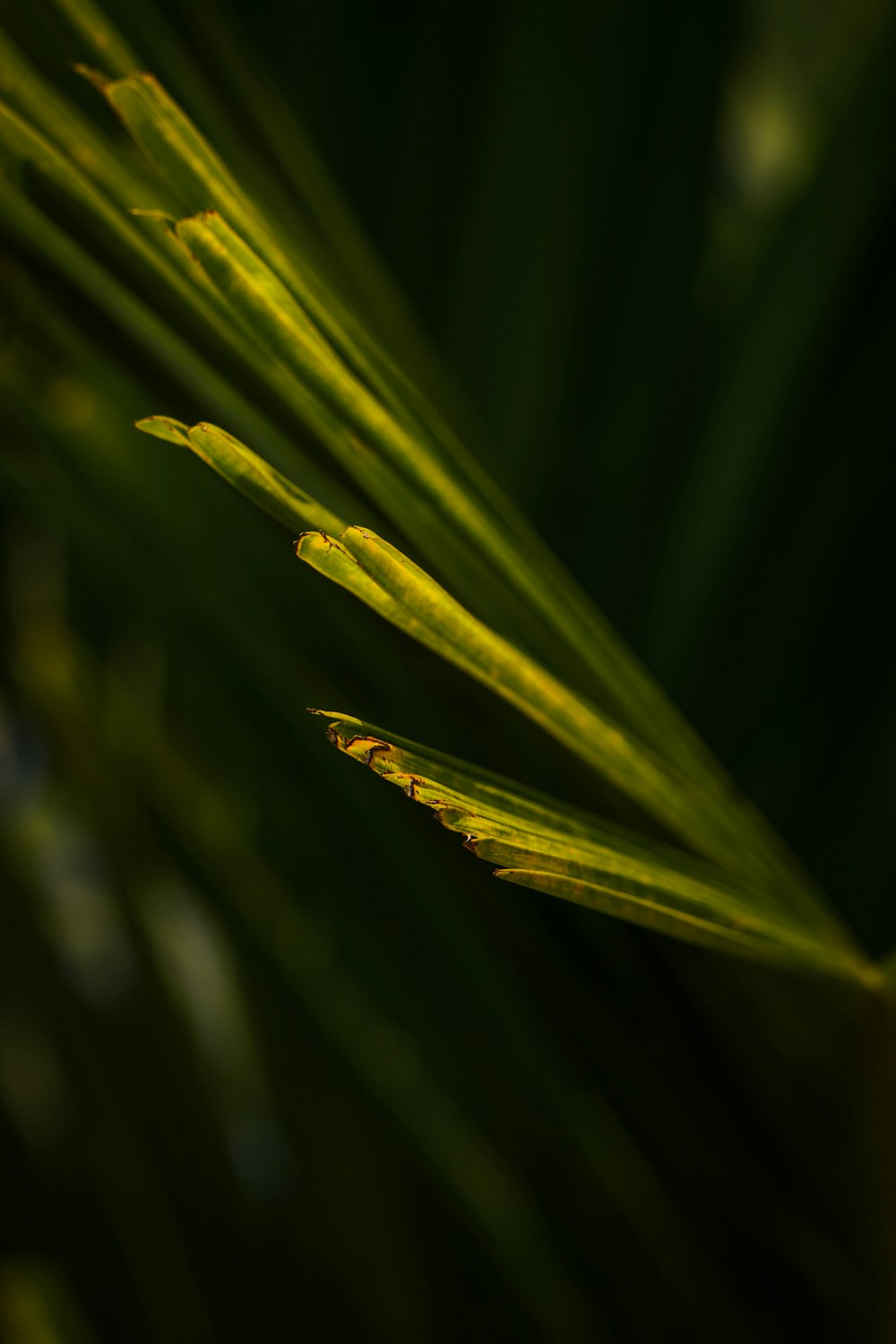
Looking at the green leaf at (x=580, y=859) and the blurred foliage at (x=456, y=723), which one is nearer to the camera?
the green leaf at (x=580, y=859)

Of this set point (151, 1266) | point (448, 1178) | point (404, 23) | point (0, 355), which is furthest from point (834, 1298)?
point (404, 23)

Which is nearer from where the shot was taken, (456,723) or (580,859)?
(580,859)

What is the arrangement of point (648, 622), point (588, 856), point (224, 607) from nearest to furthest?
point (588, 856), point (224, 607), point (648, 622)

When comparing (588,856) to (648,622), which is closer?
(588,856)

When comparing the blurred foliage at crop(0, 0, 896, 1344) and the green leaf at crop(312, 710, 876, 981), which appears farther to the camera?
A: the blurred foliage at crop(0, 0, 896, 1344)

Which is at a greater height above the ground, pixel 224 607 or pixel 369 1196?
pixel 224 607

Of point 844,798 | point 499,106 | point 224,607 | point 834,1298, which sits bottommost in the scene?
point 834,1298

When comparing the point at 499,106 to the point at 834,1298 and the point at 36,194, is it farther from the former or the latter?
the point at 834,1298

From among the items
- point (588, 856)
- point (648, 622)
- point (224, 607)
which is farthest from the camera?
point (648, 622)
